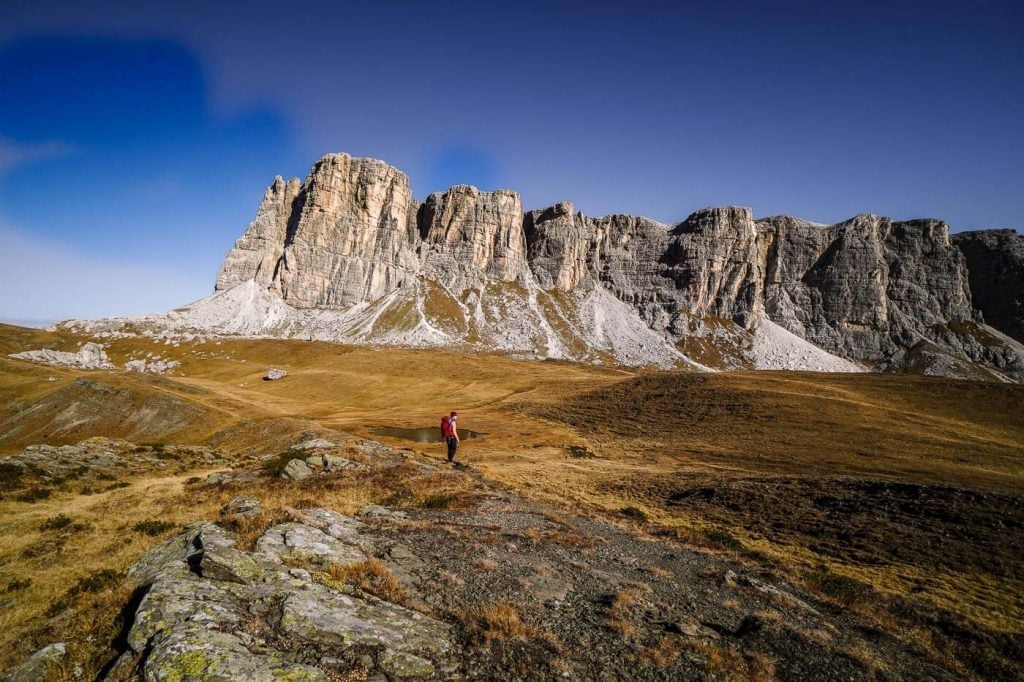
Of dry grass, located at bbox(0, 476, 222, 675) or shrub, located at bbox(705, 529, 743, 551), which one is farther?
shrub, located at bbox(705, 529, 743, 551)

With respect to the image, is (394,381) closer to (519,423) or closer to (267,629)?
(519,423)

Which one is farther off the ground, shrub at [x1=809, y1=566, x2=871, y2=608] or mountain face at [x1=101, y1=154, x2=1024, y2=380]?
mountain face at [x1=101, y1=154, x2=1024, y2=380]

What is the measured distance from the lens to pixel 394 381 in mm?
92062

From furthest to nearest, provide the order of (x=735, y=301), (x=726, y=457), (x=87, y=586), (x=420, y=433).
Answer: (x=735, y=301) < (x=420, y=433) < (x=726, y=457) < (x=87, y=586)

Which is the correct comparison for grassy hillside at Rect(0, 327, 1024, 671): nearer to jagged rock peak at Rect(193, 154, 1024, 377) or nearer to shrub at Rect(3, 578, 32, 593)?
shrub at Rect(3, 578, 32, 593)

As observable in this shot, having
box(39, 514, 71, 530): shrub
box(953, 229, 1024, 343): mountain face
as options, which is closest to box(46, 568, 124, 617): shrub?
box(39, 514, 71, 530): shrub

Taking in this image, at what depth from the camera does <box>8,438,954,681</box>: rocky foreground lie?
26.0 feet

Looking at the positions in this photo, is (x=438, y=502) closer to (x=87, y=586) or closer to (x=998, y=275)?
(x=87, y=586)

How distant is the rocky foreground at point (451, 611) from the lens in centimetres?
793

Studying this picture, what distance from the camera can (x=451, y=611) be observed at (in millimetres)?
10734

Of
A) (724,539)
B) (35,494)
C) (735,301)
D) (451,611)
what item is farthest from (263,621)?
(735,301)

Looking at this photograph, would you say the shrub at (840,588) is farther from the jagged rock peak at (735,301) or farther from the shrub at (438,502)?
the jagged rock peak at (735,301)

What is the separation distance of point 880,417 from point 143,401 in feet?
250

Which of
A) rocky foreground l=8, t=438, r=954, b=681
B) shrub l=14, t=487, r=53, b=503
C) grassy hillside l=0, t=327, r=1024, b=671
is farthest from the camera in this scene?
shrub l=14, t=487, r=53, b=503
